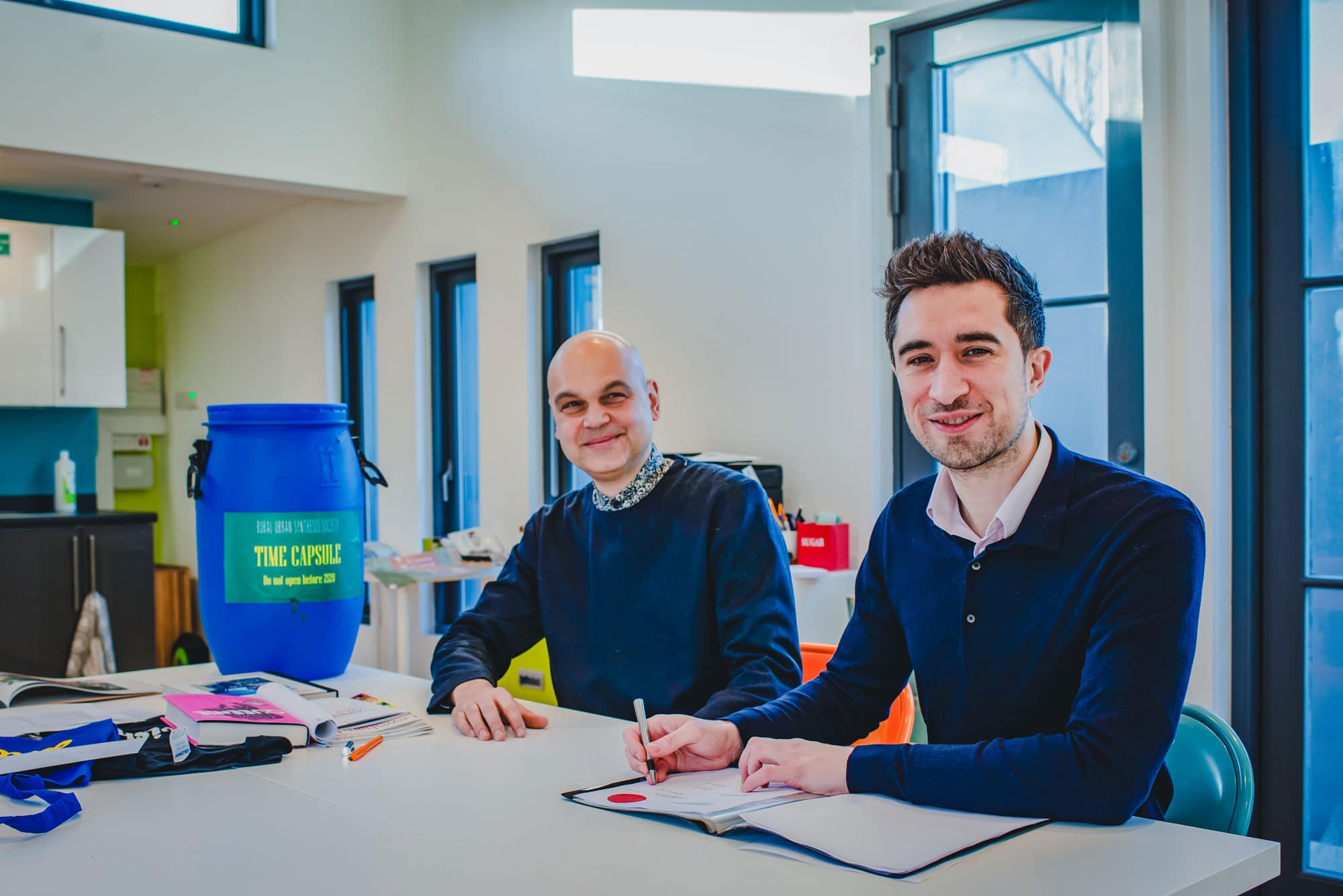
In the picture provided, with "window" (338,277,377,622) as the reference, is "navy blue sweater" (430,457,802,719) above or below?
below

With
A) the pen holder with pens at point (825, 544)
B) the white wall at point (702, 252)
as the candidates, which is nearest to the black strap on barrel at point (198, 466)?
the pen holder with pens at point (825, 544)

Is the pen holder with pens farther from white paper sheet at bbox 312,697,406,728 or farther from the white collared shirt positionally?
the white collared shirt

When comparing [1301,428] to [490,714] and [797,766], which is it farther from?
[490,714]

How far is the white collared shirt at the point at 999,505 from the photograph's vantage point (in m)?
1.45

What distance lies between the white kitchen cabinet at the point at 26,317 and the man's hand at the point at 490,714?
462cm

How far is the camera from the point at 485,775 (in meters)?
1.56

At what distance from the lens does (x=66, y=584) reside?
5.29 meters

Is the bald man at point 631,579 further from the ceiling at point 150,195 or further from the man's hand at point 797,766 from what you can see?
the ceiling at point 150,195

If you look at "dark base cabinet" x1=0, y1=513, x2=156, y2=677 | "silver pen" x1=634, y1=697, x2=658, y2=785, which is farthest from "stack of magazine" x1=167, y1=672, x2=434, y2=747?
"dark base cabinet" x1=0, y1=513, x2=156, y2=677

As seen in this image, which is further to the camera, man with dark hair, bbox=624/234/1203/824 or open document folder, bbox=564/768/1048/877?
man with dark hair, bbox=624/234/1203/824

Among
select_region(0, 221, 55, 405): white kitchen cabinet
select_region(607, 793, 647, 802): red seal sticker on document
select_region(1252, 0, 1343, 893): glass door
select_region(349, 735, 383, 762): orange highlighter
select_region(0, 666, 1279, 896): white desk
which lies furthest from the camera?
select_region(0, 221, 55, 405): white kitchen cabinet

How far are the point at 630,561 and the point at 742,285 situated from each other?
6.36 ft

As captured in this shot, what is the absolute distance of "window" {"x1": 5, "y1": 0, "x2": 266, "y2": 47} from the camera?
4699 mm

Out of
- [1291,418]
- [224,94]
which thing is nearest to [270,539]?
[1291,418]
